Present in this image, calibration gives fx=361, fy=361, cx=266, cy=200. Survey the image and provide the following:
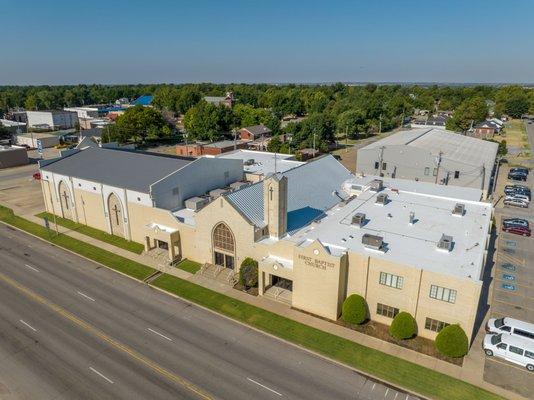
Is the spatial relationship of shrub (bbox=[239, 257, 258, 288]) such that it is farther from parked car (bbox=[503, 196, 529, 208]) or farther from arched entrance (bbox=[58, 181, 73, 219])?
parked car (bbox=[503, 196, 529, 208])

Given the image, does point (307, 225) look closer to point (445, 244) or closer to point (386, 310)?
point (386, 310)

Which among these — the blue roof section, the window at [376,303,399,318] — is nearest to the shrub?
the blue roof section

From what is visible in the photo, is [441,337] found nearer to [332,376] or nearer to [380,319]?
[380,319]

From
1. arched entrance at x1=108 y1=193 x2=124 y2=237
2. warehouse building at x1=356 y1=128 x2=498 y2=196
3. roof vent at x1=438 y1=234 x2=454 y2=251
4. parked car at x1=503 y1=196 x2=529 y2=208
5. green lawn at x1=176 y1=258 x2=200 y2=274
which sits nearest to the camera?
roof vent at x1=438 y1=234 x2=454 y2=251

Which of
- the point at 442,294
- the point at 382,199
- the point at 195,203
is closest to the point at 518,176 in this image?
the point at 382,199

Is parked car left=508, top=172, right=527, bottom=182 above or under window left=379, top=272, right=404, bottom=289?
under
